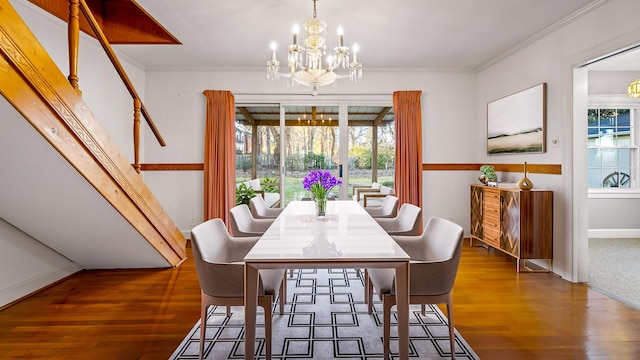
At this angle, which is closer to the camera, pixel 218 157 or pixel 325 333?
pixel 325 333

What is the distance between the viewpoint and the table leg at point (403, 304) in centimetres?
167

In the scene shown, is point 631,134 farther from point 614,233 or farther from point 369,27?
point 369,27

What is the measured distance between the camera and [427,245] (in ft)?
7.63

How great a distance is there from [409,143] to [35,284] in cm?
482

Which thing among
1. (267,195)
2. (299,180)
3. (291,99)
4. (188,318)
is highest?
(291,99)

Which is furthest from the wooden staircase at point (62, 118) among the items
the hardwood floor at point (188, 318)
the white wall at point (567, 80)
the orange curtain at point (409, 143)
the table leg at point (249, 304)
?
the white wall at point (567, 80)

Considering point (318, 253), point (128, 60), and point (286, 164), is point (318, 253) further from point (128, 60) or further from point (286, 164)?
point (128, 60)

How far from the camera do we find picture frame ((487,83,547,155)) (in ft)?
12.9

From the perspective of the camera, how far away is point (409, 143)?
525 centimetres

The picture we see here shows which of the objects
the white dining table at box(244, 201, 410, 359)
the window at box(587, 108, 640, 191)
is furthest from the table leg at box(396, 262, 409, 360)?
the window at box(587, 108, 640, 191)

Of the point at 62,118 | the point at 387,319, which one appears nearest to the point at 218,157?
the point at 62,118

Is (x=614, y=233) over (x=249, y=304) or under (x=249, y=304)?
under

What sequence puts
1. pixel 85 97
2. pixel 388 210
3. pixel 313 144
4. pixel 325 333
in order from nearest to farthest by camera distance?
pixel 325 333 < pixel 388 210 < pixel 85 97 < pixel 313 144

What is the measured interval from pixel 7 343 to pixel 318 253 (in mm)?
2252
